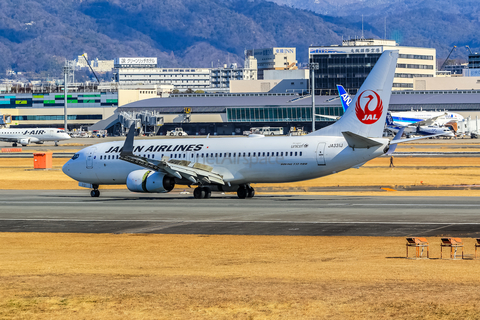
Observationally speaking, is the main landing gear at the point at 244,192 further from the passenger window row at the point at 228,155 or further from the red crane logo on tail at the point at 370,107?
the red crane logo on tail at the point at 370,107

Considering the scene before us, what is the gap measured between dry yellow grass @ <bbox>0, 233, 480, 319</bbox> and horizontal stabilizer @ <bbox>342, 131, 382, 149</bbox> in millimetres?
12951

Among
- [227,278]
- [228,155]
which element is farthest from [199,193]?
[227,278]

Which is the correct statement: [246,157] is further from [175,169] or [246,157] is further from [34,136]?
[34,136]

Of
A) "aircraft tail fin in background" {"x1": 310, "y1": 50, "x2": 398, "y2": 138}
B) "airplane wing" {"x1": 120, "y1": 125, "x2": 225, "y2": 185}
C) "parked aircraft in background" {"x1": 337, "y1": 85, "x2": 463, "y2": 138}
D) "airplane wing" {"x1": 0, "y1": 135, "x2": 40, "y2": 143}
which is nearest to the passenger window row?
"airplane wing" {"x1": 120, "y1": 125, "x2": 225, "y2": 185}

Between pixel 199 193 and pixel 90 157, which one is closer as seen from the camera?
pixel 199 193

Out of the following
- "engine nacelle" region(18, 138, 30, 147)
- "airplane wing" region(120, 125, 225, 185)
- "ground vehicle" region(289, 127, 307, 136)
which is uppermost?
"ground vehicle" region(289, 127, 307, 136)

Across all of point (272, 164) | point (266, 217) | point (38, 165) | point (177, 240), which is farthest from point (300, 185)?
point (38, 165)

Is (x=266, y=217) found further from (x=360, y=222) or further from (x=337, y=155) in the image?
(x=337, y=155)

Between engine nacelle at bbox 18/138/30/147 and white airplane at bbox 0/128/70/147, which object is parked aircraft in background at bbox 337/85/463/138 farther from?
engine nacelle at bbox 18/138/30/147

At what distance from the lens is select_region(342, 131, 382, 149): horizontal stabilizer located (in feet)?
129

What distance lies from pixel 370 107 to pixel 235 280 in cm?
2447

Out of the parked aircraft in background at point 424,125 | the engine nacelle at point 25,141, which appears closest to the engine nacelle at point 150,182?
the engine nacelle at point 25,141

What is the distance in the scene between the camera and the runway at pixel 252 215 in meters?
30.3

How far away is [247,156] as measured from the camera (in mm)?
43969
